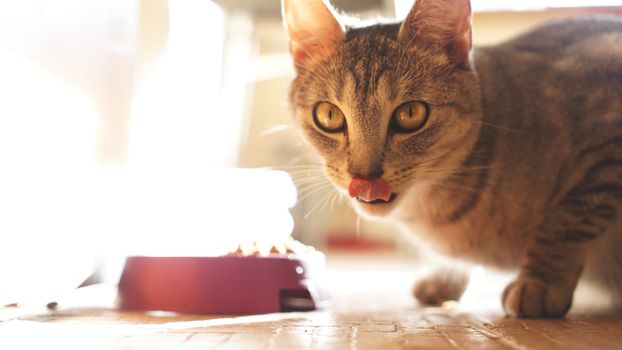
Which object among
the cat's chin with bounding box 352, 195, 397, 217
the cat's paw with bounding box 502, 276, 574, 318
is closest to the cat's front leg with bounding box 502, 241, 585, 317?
the cat's paw with bounding box 502, 276, 574, 318

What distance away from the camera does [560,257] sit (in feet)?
3.95

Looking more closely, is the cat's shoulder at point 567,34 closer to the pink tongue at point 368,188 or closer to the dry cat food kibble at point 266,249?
the pink tongue at point 368,188

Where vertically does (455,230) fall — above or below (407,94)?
below

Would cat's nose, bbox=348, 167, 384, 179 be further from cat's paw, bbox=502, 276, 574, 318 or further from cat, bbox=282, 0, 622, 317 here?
cat's paw, bbox=502, 276, 574, 318

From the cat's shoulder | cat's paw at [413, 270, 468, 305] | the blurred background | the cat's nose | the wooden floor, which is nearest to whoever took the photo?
the wooden floor

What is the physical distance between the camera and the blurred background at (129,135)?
98cm

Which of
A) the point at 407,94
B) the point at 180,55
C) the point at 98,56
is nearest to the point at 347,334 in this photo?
the point at 407,94

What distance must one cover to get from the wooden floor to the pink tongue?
23cm

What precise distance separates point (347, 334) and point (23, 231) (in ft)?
1.84

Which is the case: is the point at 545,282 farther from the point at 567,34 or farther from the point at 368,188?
the point at 567,34

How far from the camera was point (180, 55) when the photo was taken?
1.67 metres

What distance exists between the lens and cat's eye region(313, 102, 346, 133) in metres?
1.25

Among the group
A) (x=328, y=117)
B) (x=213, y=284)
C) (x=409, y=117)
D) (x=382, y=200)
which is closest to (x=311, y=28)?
(x=328, y=117)

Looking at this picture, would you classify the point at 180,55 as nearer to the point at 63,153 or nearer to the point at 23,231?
the point at 63,153
